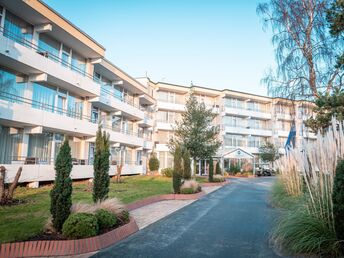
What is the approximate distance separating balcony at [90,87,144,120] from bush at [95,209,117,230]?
674 inches

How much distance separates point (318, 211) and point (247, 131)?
4628 centimetres

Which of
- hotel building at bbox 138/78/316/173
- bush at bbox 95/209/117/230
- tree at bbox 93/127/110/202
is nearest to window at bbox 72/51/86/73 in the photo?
tree at bbox 93/127/110/202

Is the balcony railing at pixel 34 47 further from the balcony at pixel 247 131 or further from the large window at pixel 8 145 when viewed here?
the balcony at pixel 247 131

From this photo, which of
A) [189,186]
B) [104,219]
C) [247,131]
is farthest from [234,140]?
[104,219]

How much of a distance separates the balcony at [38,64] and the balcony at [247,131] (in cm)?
3183

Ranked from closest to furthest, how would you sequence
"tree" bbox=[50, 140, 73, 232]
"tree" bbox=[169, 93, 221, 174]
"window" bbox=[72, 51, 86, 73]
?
1. "tree" bbox=[50, 140, 73, 232]
2. "window" bbox=[72, 51, 86, 73]
3. "tree" bbox=[169, 93, 221, 174]

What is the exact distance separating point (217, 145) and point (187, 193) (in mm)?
11388

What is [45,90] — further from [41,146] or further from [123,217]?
[123,217]

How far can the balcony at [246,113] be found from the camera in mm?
48400

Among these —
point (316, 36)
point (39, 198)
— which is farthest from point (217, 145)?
point (39, 198)

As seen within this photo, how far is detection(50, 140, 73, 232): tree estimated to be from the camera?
6.27m

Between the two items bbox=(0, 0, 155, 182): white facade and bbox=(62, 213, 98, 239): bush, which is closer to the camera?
bbox=(62, 213, 98, 239): bush

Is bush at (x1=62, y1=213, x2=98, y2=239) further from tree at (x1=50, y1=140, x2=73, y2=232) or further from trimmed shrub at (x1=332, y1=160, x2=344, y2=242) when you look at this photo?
trimmed shrub at (x1=332, y1=160, x2=344, y2=242)

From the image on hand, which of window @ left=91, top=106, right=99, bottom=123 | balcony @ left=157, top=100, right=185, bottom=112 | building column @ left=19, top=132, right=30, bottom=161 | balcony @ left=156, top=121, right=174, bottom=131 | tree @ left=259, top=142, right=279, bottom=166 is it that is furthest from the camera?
tree @ left=259, top=142, right=279, bottom=166
